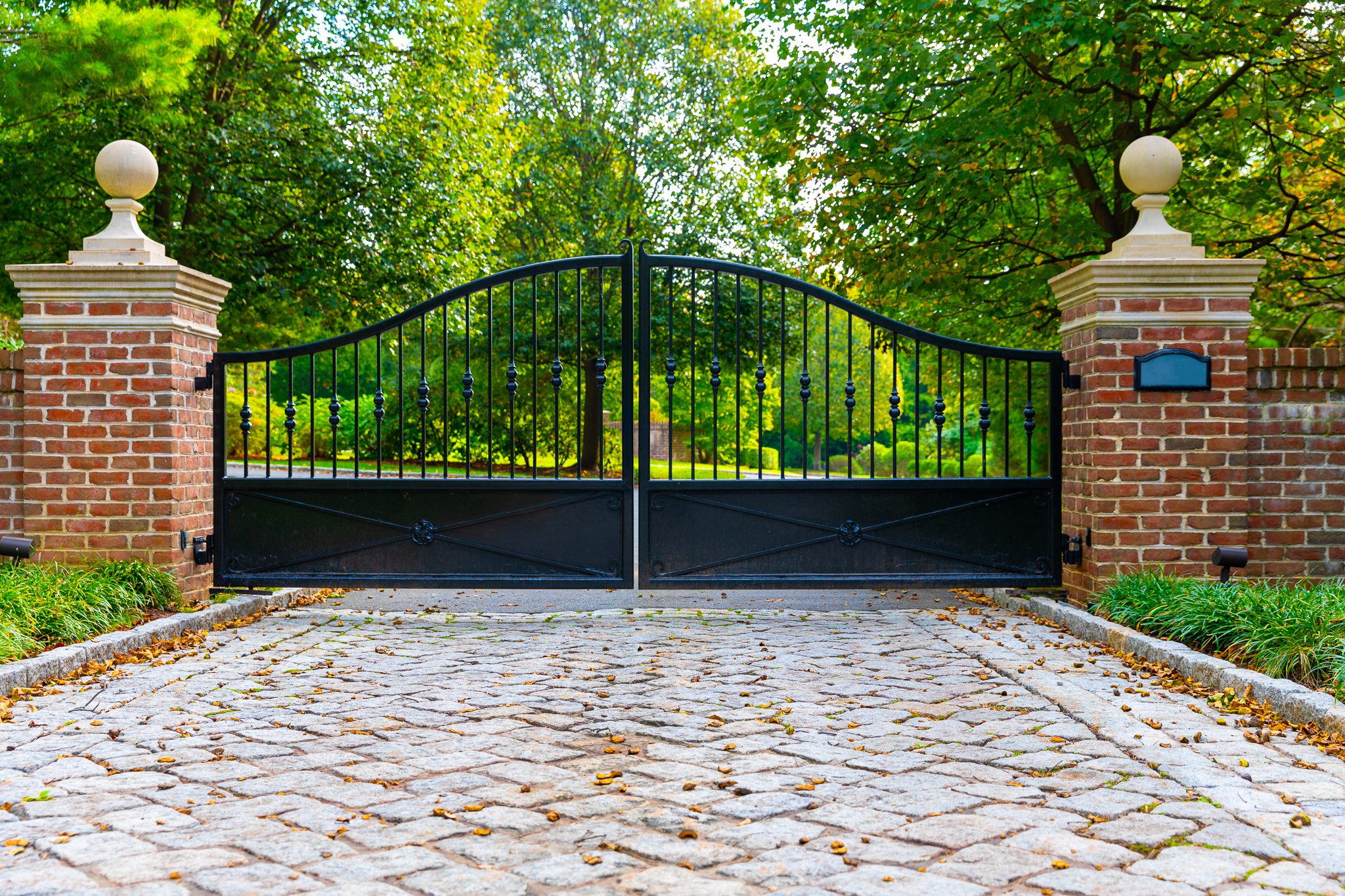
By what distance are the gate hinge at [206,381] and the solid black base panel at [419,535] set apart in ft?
2.13

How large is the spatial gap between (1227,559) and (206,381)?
6.43 m

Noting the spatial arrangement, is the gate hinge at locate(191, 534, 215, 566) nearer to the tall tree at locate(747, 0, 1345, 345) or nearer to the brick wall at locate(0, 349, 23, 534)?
the brick wall at locate(0, 349, 23, 534)

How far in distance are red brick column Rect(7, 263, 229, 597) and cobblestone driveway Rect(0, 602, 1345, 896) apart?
1.51 metres

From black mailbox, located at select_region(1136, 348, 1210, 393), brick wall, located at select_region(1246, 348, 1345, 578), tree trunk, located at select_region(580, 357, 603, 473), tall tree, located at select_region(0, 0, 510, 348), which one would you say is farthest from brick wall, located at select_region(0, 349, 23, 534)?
tree trunk, located at select_region(580, 357, 603, 473)

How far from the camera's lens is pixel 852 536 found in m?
7.21

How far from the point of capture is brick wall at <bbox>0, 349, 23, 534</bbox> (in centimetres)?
674

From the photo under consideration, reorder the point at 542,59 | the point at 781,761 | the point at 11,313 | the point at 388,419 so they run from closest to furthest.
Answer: the point at 781,761 → the point at 11,313 → the point at 542,59 → the point at 388,419

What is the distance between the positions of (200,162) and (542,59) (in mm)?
10427

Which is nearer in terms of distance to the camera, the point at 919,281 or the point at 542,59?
A: the point at 919,281

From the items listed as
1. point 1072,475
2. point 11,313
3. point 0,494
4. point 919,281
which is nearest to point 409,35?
point 11,313

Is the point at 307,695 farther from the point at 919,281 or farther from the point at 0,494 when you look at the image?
the point at 919,281

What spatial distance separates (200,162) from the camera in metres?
13.0

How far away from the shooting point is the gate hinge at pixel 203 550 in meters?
6.95

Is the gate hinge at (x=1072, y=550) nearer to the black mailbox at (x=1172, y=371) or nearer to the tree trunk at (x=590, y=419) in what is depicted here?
the black mailbox at (x=1172, y=371)
